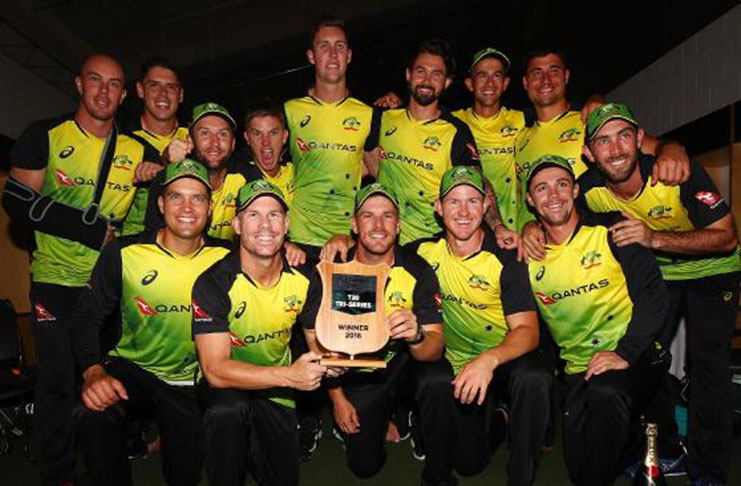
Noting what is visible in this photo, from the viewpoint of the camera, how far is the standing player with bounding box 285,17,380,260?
4.89 metres

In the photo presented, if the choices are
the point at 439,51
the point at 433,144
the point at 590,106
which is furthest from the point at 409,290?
the point at 590,106

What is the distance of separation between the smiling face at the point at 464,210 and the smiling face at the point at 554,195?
332mm

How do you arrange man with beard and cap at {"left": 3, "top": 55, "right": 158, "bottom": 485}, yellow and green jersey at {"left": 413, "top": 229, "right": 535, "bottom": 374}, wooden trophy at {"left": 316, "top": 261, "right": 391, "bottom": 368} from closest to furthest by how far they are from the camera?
wooden trophy at {"left": 316, "top": 261, "right": 391, "bottom": 368}
yellow and green jersey at {"left": 413, "top": 229, "right": 535, "bottom": 374}
man with beard and cap at {"left": 3, "top": 55, "right": 158, "bottom": 485}

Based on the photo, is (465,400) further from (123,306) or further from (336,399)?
(123,306)

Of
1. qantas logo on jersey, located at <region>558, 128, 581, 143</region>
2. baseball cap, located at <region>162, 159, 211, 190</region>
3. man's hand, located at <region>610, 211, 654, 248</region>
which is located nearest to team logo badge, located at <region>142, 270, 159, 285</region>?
baseball cap, located at <region>162, 159, 211, 190</region>

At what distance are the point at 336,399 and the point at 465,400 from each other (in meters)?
0.92

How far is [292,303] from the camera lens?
12.5ft

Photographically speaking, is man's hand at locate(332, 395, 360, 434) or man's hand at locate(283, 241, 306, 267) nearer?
man's hand at locate(283, 241, 306, 267)

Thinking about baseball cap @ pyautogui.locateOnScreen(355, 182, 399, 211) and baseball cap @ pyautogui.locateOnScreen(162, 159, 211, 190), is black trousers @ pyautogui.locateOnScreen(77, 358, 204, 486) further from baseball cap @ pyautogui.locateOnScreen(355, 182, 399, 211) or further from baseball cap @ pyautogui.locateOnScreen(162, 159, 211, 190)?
baseball cap @ pyautogui.locateOnScreen(355, 182, 399, 211)

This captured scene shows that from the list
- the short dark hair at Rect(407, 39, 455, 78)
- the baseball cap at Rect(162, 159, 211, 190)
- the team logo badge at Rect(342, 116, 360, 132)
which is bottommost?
the baseball cap at Rect(162, 159, 211, 190)

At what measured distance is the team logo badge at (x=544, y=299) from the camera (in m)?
3.89

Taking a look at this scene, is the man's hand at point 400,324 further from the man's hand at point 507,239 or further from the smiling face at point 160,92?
the smiling face at point 160,92

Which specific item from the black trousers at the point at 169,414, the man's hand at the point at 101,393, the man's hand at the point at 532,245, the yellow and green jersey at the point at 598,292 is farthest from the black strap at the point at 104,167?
the yellow and green jersey at the point at 598,292

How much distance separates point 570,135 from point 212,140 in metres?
2.55
